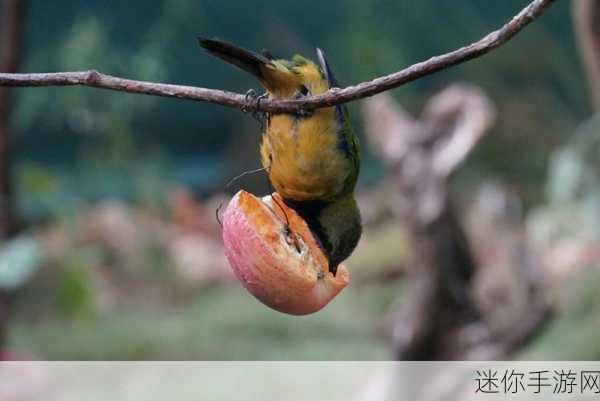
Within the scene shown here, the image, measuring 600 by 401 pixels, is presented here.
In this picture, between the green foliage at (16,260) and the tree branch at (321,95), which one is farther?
the green foliage at (16,260)

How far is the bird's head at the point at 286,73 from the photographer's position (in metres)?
0.58

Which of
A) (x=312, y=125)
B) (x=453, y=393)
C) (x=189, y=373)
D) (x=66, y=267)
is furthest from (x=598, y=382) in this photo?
(x=66, y=267)

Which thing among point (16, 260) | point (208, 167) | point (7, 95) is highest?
point (208, 167)

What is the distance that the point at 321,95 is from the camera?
0.49 metres

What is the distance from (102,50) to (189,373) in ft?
4.03

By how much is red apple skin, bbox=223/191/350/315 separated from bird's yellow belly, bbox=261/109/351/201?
3 centimetres

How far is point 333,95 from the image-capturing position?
1.58ft

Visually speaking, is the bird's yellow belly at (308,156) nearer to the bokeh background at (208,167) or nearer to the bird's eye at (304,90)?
the bird's eye at (304,90)

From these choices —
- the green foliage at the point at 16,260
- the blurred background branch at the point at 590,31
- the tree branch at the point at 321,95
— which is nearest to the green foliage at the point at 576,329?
the blurred background branch at the point at 590,31

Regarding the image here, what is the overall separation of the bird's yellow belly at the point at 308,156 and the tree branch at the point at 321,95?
8cm

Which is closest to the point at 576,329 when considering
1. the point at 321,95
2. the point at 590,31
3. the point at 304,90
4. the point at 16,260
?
the point at 590,31

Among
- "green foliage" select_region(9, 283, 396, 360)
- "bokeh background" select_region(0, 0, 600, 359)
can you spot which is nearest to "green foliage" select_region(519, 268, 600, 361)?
"bokeh background" select_region(0, 0, 600, 359)

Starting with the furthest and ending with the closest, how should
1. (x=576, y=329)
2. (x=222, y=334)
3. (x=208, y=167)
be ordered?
1. (x=208, y=167)
2. (x=222, y=334)
3. (x=576, y=329)

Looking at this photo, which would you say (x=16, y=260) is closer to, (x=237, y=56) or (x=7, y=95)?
(x=7, y=95)
